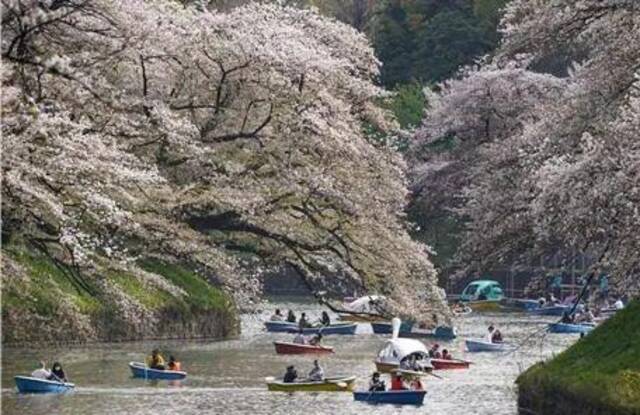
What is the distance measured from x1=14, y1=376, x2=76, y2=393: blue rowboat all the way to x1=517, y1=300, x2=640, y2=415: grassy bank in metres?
11.6

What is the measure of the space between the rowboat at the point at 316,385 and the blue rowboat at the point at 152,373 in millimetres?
2754

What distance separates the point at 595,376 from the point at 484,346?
84.7ft

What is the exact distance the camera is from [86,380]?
37.4 metres

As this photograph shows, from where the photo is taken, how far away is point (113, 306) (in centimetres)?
4494

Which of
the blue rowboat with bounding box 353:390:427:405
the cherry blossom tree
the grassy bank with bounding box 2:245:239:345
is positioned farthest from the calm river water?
the cherry blossom tree

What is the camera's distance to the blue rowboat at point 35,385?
3391 centimetres

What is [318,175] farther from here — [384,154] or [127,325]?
[127,325]

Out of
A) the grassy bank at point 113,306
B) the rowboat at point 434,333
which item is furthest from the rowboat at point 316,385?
the rowboat at point 434,333

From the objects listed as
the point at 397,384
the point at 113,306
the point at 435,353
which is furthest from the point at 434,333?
the point at 397,384

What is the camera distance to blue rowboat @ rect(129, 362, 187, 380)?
38500mm

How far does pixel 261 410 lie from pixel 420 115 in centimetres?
4925

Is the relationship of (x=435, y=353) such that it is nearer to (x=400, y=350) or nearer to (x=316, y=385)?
(x=400, y=350)

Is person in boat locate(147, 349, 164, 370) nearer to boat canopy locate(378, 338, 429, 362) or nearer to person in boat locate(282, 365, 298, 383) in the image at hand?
person in boat locate(282, 365, 298, 383)

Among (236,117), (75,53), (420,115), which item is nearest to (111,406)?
(75,53)
